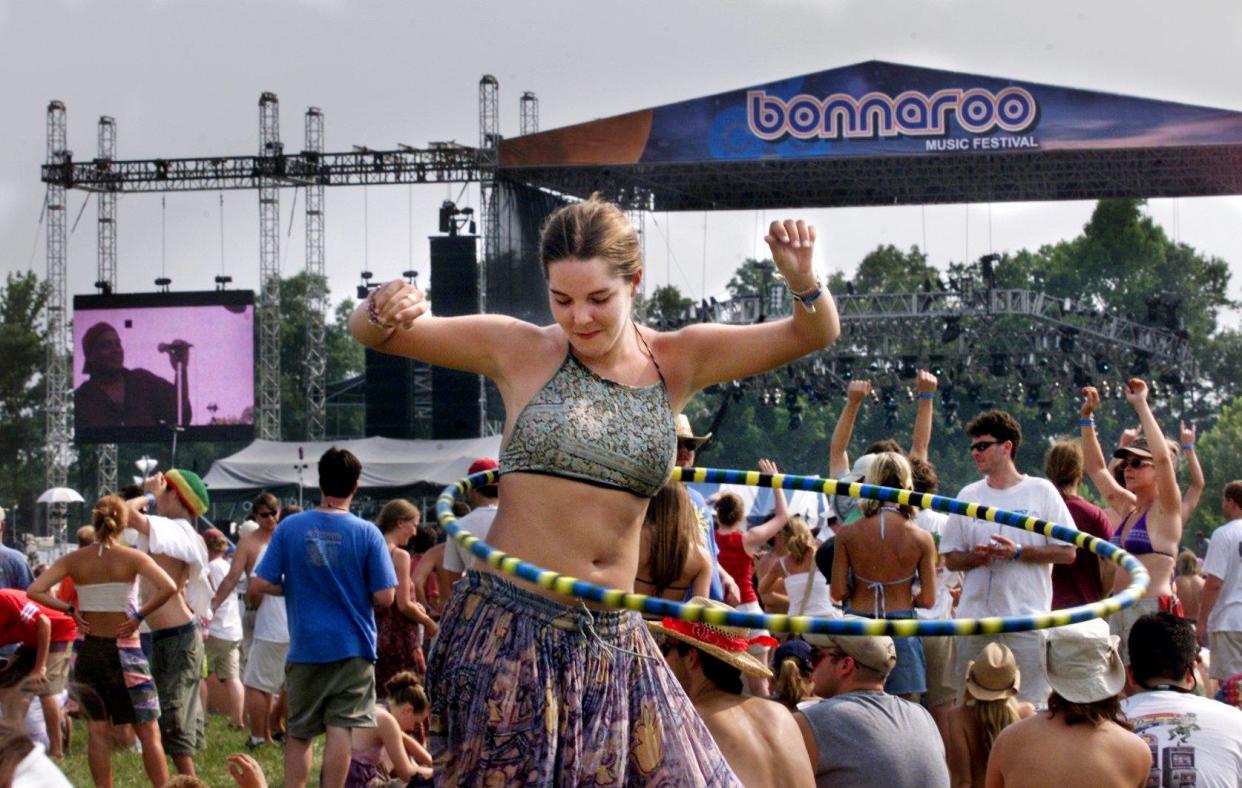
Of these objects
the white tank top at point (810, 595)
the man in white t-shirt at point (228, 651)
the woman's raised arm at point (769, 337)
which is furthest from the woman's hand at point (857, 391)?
the man in white t-shirt at point (228, 651)

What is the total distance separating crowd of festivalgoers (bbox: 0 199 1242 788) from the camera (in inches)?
152

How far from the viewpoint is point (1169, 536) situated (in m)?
8.43

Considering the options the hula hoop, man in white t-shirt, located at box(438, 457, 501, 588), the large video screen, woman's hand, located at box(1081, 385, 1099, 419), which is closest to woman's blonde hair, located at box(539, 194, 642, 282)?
the hula hoop

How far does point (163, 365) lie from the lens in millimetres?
38031

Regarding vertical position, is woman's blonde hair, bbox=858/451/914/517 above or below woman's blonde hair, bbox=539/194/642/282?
below

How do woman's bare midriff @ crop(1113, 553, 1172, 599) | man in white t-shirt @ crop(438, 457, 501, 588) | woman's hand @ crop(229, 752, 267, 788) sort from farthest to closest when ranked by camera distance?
man in white t-shirt @ crop(438, 457, 501, 588) < woman's bare midriff @ crop(1113, 553, 1172, 599) < woman's hand @ crop(229, 752, 267, 788)

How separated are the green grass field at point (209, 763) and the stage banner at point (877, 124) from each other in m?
22.6

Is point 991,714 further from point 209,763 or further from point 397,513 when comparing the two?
point 209,763

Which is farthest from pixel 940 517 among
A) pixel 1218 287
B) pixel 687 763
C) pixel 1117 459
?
pixel 1218 287

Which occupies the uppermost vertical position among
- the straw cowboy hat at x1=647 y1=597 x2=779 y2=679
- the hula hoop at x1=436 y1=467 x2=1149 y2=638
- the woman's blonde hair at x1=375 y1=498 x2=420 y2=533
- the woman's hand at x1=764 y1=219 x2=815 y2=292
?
the woman's hand at x1=764 y1=219 x2=815 y2=292

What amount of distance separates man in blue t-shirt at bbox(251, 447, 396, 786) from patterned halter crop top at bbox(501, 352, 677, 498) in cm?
501

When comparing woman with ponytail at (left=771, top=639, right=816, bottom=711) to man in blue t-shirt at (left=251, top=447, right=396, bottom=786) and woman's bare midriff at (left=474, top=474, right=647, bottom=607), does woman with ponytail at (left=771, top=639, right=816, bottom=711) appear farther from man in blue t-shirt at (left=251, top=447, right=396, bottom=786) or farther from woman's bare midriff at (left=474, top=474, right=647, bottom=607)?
woman's bare midriff at (left=474, top=474, right=647, bottom=607)

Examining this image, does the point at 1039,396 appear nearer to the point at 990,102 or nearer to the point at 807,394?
the point at 807,394

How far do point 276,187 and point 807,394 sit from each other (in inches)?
522
